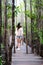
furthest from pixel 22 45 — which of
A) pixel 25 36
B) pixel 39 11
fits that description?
pixel 39 11

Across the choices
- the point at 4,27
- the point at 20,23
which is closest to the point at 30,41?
the point at 20,23

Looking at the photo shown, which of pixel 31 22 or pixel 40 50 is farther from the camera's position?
pixel 31 22

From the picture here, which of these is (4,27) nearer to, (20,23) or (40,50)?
(40,50)

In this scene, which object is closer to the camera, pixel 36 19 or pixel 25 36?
pixel 36 19

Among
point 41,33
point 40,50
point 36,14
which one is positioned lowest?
point 40,50

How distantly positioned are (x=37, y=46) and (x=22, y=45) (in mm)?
1065

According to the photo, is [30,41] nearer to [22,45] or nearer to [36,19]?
[22,45]

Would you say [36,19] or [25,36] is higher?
[36,19]

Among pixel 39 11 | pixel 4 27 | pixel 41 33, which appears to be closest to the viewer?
pixel 4 27

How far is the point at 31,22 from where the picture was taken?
970 cm

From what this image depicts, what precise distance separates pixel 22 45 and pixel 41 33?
1.85 metres

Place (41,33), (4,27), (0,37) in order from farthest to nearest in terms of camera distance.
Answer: (41,33), (4,27), (0,37)

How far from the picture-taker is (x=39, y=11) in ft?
30.1

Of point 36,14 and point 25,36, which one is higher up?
point 36,14
